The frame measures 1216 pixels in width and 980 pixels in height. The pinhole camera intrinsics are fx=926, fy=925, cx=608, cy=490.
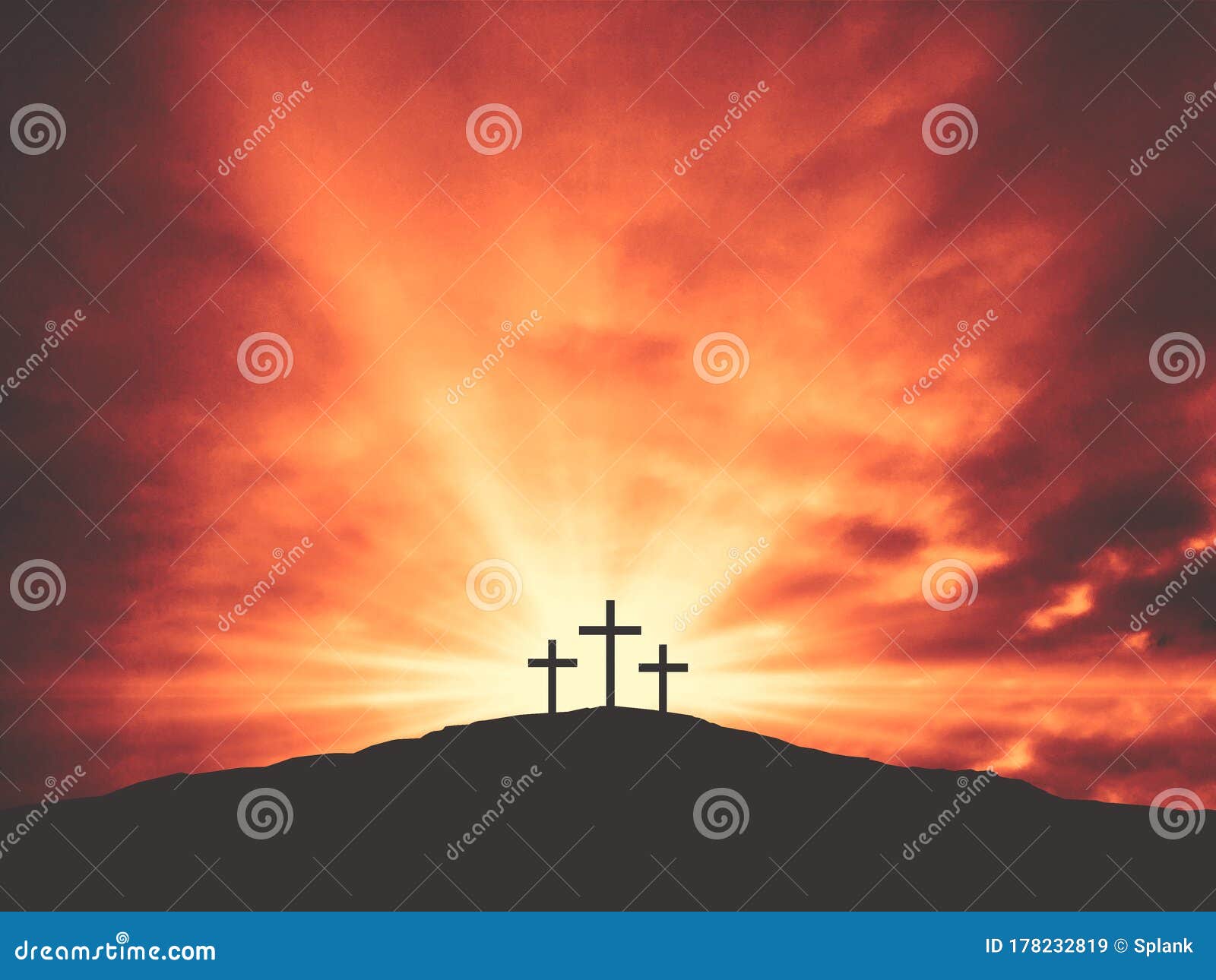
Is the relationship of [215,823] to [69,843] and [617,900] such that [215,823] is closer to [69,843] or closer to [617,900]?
[69,843]

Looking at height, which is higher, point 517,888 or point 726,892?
point 726,892

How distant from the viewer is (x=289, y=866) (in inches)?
747

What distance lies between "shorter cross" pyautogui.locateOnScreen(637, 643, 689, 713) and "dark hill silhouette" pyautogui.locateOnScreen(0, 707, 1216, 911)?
11.2 ft

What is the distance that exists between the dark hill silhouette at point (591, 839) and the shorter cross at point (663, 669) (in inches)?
134

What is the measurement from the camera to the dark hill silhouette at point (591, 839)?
1847cm

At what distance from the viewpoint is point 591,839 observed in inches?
758

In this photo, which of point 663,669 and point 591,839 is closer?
point 663,669

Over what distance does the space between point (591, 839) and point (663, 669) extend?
13.7 ft

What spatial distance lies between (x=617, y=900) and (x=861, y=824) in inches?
261

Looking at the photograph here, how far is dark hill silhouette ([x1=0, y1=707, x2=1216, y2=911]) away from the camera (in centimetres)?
1847

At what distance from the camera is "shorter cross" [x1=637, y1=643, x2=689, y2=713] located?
18.0 m

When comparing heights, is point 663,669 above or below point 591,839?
above

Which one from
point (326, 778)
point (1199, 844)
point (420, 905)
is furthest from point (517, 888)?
point (1199, 844)

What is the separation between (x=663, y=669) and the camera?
18.1 m
